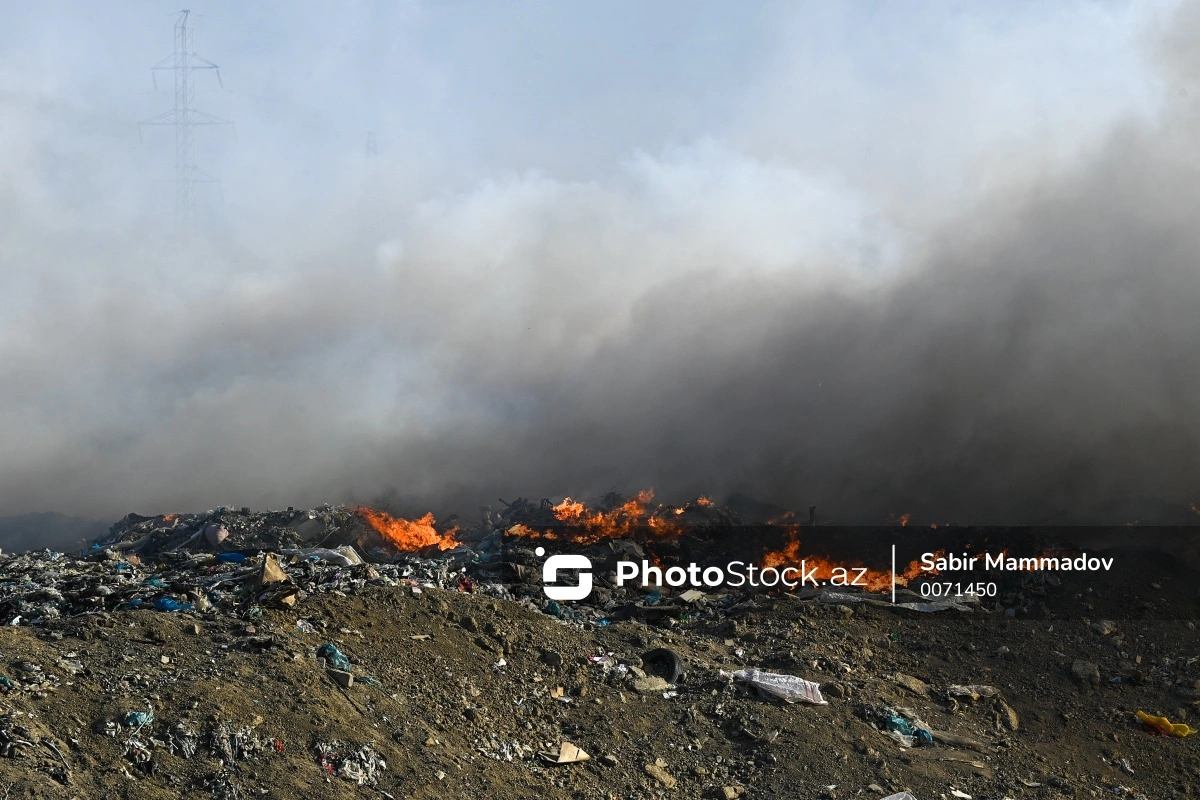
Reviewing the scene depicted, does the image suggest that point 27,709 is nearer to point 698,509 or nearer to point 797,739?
point 797,739

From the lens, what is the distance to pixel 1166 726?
428 inches

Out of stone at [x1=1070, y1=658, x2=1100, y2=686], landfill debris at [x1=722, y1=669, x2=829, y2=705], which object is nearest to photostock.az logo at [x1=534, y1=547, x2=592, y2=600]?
landfill debris at [x1=722, y1=669, x2=829, y2=705]

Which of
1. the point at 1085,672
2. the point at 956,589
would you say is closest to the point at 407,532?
the point at 956,589

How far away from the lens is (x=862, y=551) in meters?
18.1

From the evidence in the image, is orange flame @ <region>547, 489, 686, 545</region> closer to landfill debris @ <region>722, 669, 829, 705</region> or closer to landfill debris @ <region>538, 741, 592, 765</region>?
landfill debris @ <region>722, 669, 829, 705</region>

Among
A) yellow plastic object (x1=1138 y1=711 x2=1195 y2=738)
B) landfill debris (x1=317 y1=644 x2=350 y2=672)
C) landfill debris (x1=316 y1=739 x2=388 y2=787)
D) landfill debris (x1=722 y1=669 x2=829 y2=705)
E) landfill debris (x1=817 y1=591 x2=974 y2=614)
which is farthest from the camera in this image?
landfill debris (x1=817 y1=591 x2=974 y2=614)

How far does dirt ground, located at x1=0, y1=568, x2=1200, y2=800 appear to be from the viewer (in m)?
7.21

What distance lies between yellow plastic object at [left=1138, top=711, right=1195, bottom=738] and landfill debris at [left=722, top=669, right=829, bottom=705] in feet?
13.0

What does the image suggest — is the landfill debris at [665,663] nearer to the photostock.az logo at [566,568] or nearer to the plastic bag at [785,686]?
the plastic bag at [785,686]

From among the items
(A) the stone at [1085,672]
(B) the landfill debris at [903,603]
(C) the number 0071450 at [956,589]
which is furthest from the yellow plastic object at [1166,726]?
(C) the number 0071450 at [956,589]

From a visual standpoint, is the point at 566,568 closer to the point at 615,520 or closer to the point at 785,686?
the point at 615,520

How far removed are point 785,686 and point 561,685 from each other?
2.63 metres

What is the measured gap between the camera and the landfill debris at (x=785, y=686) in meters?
10.6

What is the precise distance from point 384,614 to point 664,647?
358 centimetres
